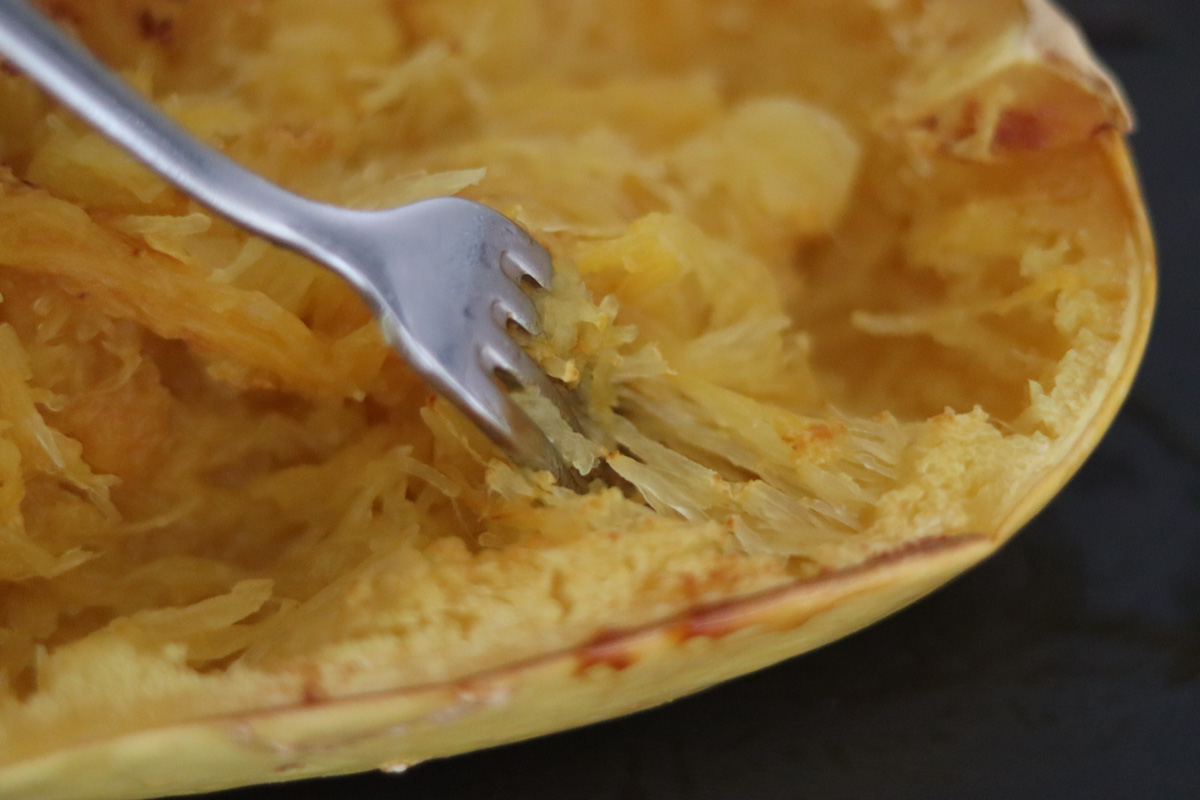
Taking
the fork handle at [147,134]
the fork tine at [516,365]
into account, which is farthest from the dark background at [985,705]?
the fork handle at [147,134]

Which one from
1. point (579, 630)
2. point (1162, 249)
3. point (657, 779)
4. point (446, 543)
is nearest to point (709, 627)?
point (579, 630)

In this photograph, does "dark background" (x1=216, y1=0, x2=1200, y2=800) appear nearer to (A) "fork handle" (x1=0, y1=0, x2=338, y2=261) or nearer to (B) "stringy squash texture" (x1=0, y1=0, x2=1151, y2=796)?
(B) "stringy squash texture" (x1=0, y1=0, x2=1151, y2=796)

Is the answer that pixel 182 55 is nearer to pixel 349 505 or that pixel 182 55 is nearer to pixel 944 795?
pixel 349 505

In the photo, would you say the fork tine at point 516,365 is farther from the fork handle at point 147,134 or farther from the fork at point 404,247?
the fork handle at point 147,134

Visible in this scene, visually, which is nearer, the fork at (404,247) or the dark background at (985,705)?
the fork at (404,247)

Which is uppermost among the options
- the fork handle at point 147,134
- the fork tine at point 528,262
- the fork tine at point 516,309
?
the fork handle at point 147,134

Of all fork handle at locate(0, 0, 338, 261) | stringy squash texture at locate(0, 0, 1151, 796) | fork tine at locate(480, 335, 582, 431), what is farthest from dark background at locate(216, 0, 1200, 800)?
fork handle at locate(0, 0, 338, 261)
